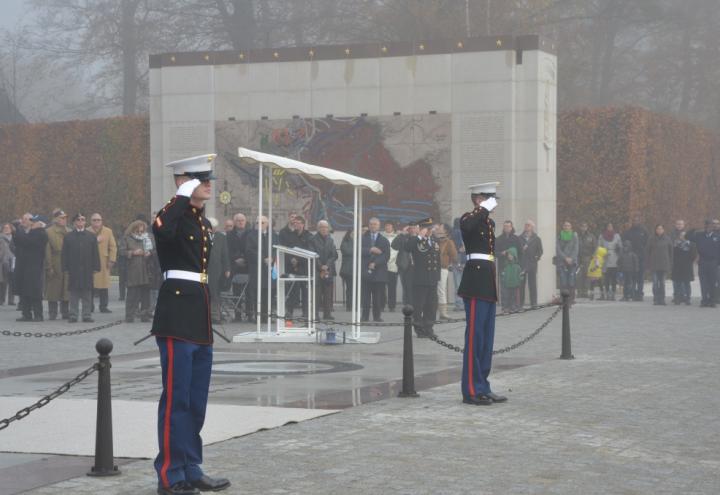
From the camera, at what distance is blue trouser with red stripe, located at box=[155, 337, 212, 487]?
316 inches

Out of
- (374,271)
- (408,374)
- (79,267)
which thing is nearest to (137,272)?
(79,267)

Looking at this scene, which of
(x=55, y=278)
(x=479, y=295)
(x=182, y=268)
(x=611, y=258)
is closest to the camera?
(x=182, y=268)

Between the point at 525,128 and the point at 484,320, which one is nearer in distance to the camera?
the point at 484,320

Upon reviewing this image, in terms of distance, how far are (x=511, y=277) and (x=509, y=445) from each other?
1608 centimetres

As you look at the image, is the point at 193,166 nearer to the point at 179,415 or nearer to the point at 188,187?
the point at 188,187

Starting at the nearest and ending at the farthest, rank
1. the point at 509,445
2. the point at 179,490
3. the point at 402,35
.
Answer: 1. the point at 179,490
2. the point at 509,445
3. the point at 402,35

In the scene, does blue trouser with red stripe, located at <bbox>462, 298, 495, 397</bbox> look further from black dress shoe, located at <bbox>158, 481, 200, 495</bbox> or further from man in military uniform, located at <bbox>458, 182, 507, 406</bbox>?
black dress shoe, located at <bbox>158, 481, 200, 495</bbox>

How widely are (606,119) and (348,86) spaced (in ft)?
35.0

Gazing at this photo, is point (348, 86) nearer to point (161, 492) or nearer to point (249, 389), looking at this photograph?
point (249, 389)

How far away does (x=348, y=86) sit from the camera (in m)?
28.2

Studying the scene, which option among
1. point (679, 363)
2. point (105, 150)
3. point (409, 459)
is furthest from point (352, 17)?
point (409, 459)

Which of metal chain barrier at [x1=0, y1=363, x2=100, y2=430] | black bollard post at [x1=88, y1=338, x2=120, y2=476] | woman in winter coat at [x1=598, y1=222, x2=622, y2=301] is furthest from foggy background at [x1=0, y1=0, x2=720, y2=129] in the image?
black bollard post at [x1=88, y1=338, x2=120, y2=476]

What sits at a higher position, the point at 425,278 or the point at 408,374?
the point at 425,278

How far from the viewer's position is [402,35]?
42.8 meters
